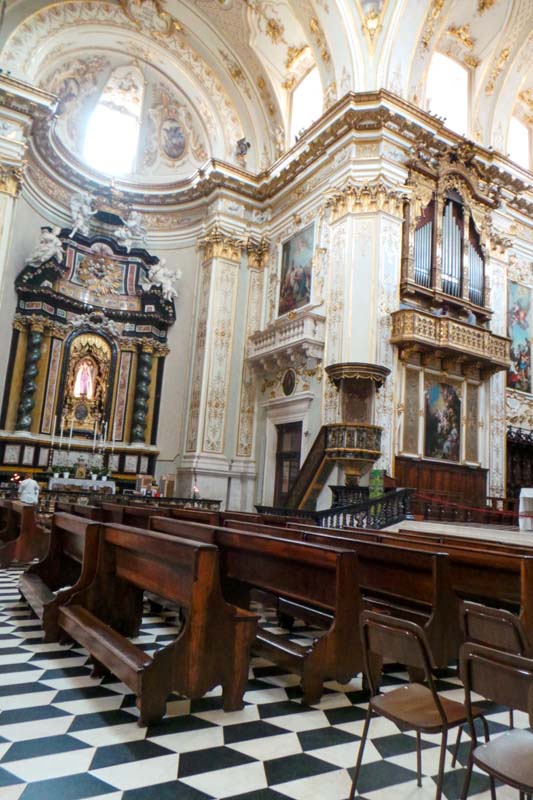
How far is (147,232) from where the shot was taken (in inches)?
750

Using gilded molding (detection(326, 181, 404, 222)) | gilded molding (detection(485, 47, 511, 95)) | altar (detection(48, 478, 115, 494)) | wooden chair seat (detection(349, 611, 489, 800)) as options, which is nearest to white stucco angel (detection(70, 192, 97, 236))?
altar (detection(48, 478, 115, 494))

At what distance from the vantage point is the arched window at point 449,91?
16.6 metres

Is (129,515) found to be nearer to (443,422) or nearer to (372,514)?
(372,514)

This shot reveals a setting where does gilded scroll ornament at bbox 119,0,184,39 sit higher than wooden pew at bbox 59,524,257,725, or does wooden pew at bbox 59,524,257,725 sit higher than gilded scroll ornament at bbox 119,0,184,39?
gilded scroll ornament at bbox 119,0,184,39

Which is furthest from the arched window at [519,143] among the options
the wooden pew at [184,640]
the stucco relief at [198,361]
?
the wooden pew at [184,640]

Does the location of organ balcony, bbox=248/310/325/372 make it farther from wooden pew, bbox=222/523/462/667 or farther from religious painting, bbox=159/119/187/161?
wooden pew, bbox=222/523/462/667

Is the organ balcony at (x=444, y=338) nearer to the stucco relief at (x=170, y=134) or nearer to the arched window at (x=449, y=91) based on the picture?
the arched window at (x=449, y=91)

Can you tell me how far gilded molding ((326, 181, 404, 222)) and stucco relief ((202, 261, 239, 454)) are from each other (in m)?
4.69

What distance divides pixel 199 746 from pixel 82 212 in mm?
17046

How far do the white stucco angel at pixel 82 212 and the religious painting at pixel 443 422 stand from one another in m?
11.0

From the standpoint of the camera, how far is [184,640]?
3.35m

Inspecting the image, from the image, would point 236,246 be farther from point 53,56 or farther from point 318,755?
point 318,755

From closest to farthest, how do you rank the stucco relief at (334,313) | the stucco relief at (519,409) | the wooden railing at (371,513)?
A: the wooden railing at (371,513)
the stucco relief at (334,313)
the stucco relief at (519,409)

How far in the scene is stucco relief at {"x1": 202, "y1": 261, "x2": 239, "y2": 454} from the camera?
16.8 meters
